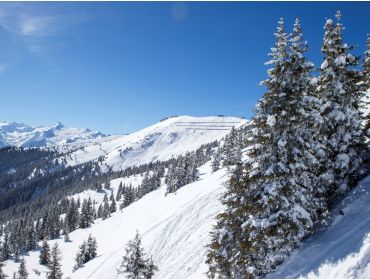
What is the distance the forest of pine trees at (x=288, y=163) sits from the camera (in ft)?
61.4

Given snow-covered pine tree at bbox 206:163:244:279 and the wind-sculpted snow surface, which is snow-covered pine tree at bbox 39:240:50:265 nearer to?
snow-covered pine tree at bbox 206:163:244:279

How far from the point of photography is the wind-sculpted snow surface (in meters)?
16.5

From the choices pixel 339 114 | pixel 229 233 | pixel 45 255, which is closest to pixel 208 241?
pixel 229 233

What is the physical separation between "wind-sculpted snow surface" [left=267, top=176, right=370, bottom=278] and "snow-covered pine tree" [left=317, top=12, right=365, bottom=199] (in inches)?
57.8

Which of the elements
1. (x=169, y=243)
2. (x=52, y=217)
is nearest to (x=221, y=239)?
(x=169, y=243)

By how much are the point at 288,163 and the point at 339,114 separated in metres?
5.74

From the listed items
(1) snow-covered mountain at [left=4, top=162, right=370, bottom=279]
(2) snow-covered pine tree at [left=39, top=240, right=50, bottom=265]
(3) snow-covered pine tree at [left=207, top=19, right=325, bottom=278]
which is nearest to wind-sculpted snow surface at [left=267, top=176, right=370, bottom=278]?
(1) snow-covered mountain at [left=4, top=162, right=370, bottom=279]

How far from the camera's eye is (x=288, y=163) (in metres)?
19.2

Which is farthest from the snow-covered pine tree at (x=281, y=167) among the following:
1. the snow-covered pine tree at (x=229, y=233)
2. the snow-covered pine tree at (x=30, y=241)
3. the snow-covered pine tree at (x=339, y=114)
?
the snow-covered pine tree at (x=30, y=241)

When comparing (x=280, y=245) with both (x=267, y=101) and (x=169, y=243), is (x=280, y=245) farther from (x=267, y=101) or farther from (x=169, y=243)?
(x=169, y=243)

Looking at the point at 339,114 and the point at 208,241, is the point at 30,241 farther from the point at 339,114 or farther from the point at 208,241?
the point at 339,114

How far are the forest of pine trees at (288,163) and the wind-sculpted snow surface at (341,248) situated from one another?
68 cm

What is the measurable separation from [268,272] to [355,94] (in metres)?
13.0

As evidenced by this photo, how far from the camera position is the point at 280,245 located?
18.9m
